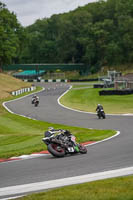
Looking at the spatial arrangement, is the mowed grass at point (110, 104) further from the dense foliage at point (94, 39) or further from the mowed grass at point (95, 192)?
the dense foliage at point (94, 39)

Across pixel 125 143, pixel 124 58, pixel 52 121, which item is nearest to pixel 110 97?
pixel 52 121

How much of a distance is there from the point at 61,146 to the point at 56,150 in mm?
276

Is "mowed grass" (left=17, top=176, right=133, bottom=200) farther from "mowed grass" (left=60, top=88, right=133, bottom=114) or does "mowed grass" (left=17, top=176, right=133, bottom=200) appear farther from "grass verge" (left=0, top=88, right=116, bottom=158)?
"mowed grass" (left=60, top=88, right=133, bottom=114)

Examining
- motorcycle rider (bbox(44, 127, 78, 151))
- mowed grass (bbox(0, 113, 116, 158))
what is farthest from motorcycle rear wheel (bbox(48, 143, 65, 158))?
mowed grass (bbox(0, 113, 116, 158))

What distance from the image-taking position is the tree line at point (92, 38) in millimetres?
117438

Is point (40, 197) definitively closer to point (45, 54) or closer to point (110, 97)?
point (110, 97)

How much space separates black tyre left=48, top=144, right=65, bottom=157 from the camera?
52.6ft

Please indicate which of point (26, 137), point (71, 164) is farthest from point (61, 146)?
point (26, 137)

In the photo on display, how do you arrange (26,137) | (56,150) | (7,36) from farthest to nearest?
(7,36) → (26,137) → (56,150)

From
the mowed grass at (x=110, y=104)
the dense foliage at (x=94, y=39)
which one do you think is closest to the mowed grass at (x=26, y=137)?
the mowed grass at (x=110, y=104)

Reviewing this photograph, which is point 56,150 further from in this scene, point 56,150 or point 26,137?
point 26,137

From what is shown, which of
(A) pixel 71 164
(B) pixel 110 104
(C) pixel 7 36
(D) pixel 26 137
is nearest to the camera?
(A) pixel 71 164

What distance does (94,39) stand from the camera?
131m

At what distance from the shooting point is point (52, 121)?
109 ft
